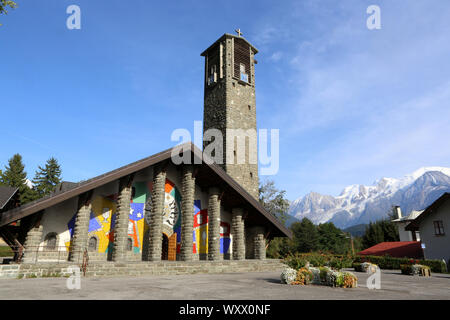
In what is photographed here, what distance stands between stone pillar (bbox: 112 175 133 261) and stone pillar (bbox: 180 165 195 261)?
3.77 meters

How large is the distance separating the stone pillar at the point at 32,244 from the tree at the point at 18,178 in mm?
40251

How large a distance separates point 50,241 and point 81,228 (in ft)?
6.67

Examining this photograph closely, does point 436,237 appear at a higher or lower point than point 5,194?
lower

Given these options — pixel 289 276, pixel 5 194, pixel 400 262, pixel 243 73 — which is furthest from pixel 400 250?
pixel 5 194

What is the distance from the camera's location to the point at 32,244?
1538cm

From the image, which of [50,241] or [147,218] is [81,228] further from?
[147,218]

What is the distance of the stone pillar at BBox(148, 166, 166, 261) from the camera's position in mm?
17750

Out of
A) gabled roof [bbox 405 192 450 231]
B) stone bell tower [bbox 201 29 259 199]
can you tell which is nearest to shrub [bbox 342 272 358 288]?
stone bell tower [bbox 201 29 259 199]

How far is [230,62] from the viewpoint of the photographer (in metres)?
31.9

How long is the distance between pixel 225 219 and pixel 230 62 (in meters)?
17.9

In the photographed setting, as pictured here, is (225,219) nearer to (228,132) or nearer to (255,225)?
(255,225)

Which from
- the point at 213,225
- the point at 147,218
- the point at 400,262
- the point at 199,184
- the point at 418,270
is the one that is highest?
the point at 199,184

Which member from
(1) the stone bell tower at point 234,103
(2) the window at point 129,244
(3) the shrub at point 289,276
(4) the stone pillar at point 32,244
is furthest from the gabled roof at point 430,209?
(4) the stone pillar at point 32,244
